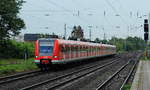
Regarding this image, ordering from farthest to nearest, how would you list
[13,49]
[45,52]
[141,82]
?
1. [13,49]
2. [45,52]
3. [141,82]

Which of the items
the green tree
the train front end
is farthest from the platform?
the green tree

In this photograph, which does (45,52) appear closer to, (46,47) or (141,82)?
(46,47)

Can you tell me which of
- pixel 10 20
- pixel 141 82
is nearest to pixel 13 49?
pixel 10 20

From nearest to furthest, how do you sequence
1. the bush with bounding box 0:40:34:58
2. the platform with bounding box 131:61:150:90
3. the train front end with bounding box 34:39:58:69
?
the platform with bounding box 131:61:150:90, the train front end with bounding box 34:39:58:69, the bush with bounding box 0:40:34:58

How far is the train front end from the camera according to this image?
26.7m

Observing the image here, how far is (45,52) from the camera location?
27109 millimetres

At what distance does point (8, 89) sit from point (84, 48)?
23.9m

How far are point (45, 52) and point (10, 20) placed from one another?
96.4ft

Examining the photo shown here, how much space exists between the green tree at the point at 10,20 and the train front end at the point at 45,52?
84.9ft

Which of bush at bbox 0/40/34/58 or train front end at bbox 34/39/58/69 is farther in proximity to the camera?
bush at bbox 0/40/34/58

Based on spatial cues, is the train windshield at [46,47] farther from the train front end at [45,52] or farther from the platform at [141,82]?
the platform at [141,82]

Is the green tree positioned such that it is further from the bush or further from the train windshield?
the train windshield

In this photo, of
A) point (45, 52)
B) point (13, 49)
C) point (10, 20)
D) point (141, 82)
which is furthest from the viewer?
point (10, 20)

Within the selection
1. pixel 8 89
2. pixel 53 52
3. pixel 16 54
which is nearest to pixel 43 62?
pixel 53 52
